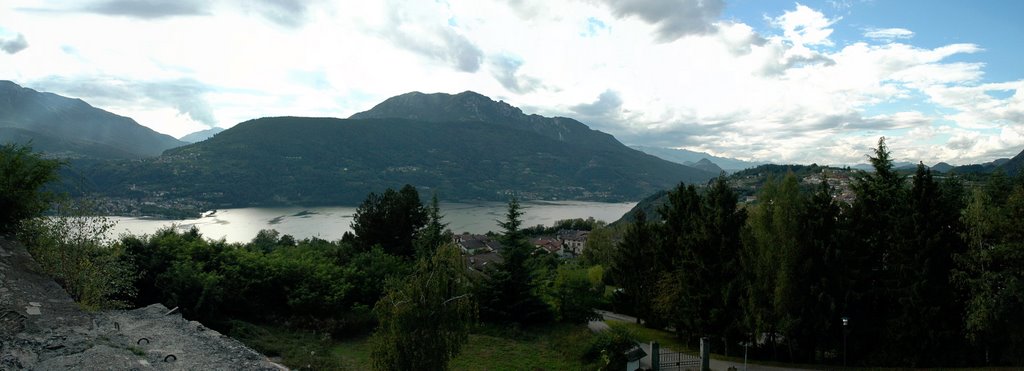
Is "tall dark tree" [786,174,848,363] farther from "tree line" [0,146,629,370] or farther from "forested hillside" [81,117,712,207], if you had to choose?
"forested hillside" [81,117,712,207]

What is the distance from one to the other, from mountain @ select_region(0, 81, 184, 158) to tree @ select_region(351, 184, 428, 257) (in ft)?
419

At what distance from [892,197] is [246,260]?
19.3 m

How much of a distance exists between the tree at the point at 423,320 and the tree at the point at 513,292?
925 cm

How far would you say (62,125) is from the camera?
168 m

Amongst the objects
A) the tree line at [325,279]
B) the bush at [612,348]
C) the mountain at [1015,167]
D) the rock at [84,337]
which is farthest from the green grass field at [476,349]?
the mountain at [1015,167]

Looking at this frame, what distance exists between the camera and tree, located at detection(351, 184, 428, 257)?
77.7ft

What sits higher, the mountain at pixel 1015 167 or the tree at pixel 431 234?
the mountain at pixel 1015 167

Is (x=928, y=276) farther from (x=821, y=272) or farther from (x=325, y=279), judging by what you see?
(x=325, y=279)

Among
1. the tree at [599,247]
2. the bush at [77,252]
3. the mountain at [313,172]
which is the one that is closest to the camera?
the bush at [77,252]

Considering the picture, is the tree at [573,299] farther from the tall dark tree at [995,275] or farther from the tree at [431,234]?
the tall dark tree at [995,275]

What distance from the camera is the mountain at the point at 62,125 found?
125450 millimetres

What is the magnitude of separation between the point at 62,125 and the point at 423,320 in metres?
218

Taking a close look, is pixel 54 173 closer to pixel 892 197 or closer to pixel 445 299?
pixel 445 299

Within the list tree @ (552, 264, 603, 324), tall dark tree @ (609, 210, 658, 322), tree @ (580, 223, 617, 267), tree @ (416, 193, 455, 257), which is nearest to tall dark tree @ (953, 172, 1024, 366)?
tall dark tree @ (609, 210, 658, 322)
